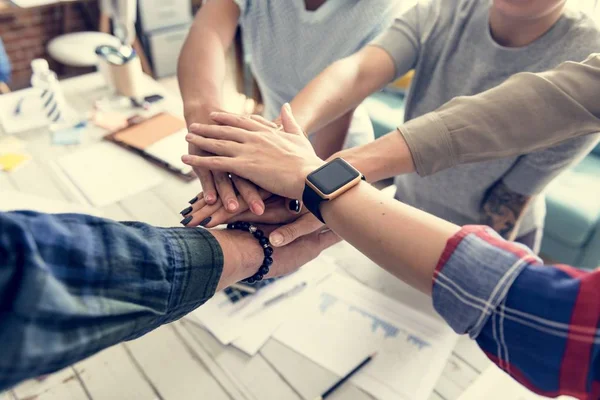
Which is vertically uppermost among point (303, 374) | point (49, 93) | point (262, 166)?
point (262, 166)

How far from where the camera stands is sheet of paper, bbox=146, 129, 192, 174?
3.86ft

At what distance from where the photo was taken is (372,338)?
2.60ft

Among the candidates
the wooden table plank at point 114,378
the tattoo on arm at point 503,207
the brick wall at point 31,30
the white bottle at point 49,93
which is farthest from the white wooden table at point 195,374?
the brick wall at point 31,30

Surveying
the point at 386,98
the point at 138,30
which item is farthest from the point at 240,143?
the point at 138,30

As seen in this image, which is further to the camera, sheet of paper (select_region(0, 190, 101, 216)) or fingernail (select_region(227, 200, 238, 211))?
sheet of paper (select_region(0, 190, 101, 216))

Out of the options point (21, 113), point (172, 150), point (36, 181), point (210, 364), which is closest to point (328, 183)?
point (210, 364)

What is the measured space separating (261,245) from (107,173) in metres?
0.60

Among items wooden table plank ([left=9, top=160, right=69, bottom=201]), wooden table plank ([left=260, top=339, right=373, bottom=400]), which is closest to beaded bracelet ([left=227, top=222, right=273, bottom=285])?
wooden table plank ([left=260, top=339, right=373, bottom=400])

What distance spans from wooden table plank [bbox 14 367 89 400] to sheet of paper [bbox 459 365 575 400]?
1.98 feet

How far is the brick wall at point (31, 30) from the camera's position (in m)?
3.20

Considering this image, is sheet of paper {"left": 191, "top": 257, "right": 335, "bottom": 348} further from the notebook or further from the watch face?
the notebook

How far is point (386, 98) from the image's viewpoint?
257 centimetres

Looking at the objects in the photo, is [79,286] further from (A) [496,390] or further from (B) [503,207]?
(B) [503,207]

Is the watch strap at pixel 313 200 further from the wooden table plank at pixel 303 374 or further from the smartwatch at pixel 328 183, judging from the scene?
the wooden table plank at pixel 303 374
